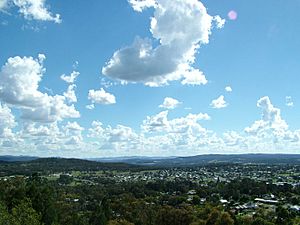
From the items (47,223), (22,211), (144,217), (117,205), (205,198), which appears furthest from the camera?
(205,198)

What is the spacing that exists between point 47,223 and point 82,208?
49027 mm

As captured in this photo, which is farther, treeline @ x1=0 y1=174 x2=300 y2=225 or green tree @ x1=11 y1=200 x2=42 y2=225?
treeline @ x1=0 y1=174 x2=300 y2=225

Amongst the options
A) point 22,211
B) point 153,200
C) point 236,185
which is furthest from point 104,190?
point 22,211

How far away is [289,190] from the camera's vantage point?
493ft

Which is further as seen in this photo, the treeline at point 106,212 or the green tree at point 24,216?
the treeline at point 106,212

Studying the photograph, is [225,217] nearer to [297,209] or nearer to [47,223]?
[47,223]

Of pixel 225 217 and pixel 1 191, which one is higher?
pixel 1 191

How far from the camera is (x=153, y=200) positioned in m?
123

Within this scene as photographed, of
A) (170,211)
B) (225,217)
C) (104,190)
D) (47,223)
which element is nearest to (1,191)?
(47,223)

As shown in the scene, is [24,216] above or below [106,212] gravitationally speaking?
above

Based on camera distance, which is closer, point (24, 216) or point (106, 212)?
point (24, 216)

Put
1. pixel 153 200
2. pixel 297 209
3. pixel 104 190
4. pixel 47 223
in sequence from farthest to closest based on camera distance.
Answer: pixel 104 190 < pixel 153 200 < pixel 297 209 < pixel 47 223

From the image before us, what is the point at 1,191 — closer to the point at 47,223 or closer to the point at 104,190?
the point at 47,223

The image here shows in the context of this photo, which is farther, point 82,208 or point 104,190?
point 104,190
